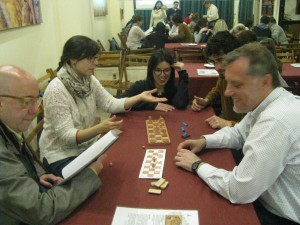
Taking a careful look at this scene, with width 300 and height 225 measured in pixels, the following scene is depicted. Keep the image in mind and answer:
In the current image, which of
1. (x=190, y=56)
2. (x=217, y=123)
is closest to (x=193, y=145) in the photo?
(x=217, y=123)

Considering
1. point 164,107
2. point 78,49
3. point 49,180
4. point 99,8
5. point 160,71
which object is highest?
point 99,8

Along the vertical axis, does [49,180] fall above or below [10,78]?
below

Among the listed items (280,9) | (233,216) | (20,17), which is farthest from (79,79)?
(280,9)

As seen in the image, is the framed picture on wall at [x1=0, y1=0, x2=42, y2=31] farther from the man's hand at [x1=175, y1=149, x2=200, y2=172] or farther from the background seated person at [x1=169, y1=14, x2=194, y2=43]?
the background seated person at [x1=169, y1=14, x2=194, y2=43]

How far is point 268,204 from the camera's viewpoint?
1334 millimetres

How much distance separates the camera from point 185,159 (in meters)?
1.49

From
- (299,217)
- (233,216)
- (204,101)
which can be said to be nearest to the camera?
(233,216)

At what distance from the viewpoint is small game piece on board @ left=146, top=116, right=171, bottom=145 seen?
176 cm

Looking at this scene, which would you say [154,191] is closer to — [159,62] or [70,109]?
[70,109]

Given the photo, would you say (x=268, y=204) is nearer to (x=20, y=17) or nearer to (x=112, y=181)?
(x=112, y=181)

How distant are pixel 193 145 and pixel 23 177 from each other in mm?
872

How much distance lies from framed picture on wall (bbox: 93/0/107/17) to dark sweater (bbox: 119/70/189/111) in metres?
4.97

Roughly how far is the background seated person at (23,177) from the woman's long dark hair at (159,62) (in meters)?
1.41

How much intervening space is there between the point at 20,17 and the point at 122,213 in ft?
9.59
